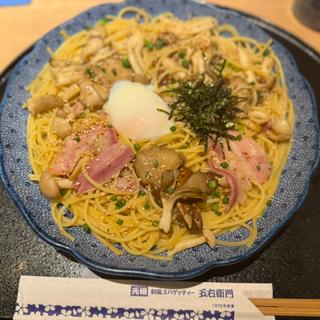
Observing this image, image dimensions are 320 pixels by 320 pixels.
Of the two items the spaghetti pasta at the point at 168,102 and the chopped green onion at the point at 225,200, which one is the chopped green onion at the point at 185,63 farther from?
the chopped green onion at the point at 225,200

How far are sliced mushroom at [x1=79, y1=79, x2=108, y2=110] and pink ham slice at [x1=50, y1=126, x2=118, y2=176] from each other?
0.21 metres

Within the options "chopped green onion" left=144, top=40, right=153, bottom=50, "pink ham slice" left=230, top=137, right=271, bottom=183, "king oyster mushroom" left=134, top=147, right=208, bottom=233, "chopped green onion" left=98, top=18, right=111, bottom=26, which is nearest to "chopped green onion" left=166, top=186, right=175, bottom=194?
"king oyster mushroom" left=134, top=147, right=208, bottom=233

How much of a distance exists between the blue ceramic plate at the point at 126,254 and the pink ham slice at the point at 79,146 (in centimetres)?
24

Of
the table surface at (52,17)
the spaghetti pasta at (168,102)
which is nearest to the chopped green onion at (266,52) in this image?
the spaghetti pasta at (168,102)

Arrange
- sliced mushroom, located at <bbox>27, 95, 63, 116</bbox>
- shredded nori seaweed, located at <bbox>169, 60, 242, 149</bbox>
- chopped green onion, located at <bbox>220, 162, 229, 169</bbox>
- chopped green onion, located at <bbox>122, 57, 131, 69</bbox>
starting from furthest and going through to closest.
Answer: chopped green onion, located at <bbox>122, 57, 131, 69</bbox> < sliced mushroom, located at <bbox>27, 95, 63, 116</bbox> < shredded nori seaweed, located at <bbox>169, 60, 242, 149</bbox> < chopped green onion, located at <bbox>220, 162, 229, 169</bbox>

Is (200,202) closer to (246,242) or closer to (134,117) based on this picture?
(246,242)

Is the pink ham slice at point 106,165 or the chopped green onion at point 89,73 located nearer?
the pink ham slice at point 106,165

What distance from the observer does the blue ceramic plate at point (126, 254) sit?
253 centimetres

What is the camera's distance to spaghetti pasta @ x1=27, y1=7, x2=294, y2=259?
9.00ft

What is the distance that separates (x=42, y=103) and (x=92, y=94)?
0.43 m

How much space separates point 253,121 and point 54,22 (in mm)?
2492

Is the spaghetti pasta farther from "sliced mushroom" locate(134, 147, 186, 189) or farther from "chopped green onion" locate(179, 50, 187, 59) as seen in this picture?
"sliced mushroom" locate(134, 147, 186, 189)

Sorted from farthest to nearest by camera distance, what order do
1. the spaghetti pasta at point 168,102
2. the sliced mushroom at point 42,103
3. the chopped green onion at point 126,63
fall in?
the chopped green onion at point 126,63 < the sliced mushroom at point 42,103 < the spaghetti pasta at point 168,102

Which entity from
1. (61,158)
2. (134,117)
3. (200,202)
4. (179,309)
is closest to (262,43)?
(134,117)
